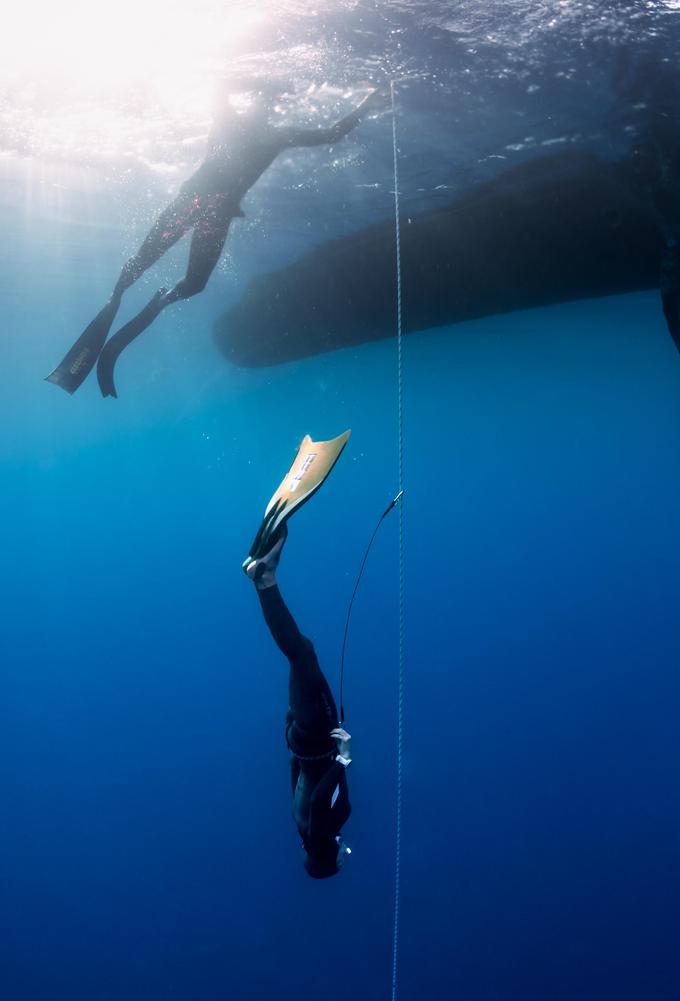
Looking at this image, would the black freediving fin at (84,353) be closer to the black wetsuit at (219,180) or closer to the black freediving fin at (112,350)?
the black freediving fin at (112,350)

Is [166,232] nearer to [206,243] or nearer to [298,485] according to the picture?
[206,243]

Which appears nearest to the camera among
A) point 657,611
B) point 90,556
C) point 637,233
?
point 637,233

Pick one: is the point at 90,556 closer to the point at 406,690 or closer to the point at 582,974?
the point at 406,690

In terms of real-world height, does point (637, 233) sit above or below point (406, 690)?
above

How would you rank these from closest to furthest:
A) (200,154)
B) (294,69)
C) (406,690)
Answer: (294,69) → (200,154) → (406,690)

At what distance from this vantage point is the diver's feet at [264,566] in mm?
3661

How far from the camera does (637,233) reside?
6.43m

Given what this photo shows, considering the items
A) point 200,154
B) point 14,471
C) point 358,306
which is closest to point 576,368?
point 358,306

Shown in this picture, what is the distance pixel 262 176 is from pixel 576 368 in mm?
5829

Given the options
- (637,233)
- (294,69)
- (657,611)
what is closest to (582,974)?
(657,611)

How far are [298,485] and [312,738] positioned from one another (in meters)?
1.57

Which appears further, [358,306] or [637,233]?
[358,306]

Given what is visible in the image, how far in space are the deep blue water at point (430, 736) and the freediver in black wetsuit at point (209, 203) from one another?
86 cm

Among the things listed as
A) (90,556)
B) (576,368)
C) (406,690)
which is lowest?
(406,690)
